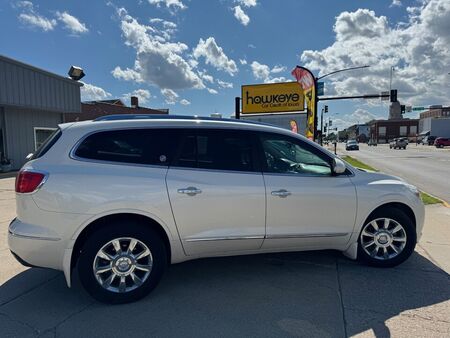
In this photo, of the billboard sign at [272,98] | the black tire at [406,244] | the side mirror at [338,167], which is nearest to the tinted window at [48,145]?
the side mirror at [338,167]

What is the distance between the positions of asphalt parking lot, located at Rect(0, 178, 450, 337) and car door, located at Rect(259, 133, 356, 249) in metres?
0.47

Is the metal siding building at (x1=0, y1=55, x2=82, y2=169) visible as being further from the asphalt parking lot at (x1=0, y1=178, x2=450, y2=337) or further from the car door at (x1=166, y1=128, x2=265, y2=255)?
the car door at (x1=166, y1=128, x2=265, y2=255)

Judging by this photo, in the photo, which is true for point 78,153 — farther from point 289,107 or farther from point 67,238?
point 289,107

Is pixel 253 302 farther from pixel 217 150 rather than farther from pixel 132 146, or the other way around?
pixel 132 146

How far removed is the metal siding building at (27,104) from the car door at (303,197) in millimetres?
14084

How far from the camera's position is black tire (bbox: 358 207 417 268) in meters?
4.25

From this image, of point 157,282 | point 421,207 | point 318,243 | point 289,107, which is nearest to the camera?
point 157,282

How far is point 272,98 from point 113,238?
2793 centimetres

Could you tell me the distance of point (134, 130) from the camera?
141 inches

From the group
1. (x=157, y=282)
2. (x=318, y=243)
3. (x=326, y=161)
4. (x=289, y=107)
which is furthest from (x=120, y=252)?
(x=289, y=107)

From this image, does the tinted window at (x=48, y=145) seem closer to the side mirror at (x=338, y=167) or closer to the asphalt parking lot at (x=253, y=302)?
the asphalt parking lot at (x=253, y=302)

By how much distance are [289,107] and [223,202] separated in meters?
27.5

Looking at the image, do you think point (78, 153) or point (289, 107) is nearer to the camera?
point (78, 153)

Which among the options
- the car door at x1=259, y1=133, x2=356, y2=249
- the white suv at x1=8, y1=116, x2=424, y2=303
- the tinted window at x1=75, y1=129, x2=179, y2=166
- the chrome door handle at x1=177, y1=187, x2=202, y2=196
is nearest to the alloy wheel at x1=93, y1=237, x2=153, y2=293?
the white suv at x1=8, y1=116, x2=424, y2=303
